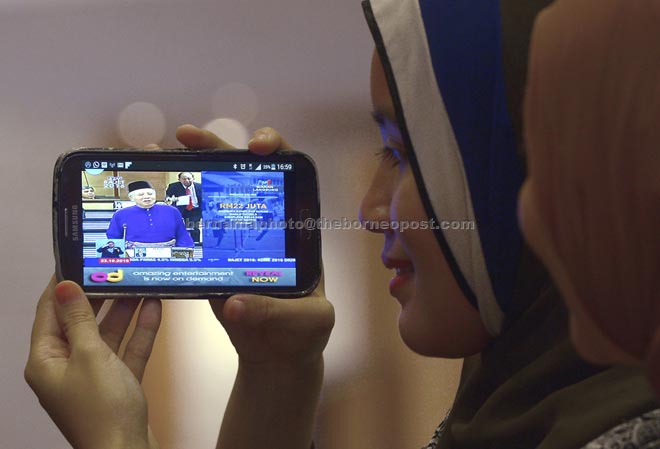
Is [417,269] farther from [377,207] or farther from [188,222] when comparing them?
[188,222]

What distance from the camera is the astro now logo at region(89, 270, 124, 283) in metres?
0.76

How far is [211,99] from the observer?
1432 millimetres

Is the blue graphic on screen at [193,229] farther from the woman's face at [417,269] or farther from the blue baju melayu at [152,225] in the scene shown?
the woman's face at [417,269]

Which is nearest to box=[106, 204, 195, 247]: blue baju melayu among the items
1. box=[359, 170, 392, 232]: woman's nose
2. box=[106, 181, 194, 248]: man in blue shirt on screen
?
box=[106, 181, 194, 248]: man in blue shirt on screen

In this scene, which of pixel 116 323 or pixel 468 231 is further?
pixel 116 323

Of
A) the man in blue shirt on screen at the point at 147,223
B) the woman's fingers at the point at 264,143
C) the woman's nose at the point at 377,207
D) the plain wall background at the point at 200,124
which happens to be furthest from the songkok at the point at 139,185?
the plain wall background at the point at 200,124

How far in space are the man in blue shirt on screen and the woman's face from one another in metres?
0.23

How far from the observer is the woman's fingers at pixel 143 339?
741 millimetres

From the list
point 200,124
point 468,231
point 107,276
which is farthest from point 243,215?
point 200,124

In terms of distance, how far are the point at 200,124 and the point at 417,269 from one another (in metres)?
0.91

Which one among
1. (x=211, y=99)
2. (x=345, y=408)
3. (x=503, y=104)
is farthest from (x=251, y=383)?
(x=211, y=99)

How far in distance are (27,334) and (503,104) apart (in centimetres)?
119

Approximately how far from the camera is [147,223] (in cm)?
77

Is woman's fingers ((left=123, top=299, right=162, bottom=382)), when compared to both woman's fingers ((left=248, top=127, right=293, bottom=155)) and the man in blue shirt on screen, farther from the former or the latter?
woman's fingers ((left=248, top=127, right=293, bottom=155))
